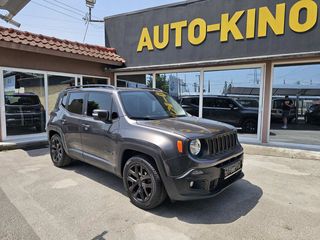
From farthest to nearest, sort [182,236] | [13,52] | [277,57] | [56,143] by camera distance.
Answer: [13,52] < [277,57] < [56,143] < [182,236]

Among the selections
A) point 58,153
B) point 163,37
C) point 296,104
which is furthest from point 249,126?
point 58,153

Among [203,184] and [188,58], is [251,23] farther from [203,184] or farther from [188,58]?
[203,184]

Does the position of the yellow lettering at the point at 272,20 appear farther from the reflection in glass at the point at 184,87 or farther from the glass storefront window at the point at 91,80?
the glass storefront window at the point at 91,80

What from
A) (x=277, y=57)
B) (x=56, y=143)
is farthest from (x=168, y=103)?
(x=277, y=57)

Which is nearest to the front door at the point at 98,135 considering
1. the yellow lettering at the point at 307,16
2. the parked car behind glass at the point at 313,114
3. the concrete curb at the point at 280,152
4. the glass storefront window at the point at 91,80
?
the concrete curb at the point at 280,152

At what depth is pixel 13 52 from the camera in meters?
7.57

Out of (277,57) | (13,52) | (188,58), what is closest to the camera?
(277,57)

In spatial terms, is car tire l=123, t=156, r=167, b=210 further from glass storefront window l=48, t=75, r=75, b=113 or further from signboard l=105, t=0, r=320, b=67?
glass storefront window l=48, t=75, r=75, b=113

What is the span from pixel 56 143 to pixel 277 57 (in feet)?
20.8

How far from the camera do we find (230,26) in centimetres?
743

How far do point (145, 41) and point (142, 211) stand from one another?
24.0ft

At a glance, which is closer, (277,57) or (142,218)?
(142,218)

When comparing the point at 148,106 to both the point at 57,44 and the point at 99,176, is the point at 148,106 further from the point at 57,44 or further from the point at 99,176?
the point at 57,44

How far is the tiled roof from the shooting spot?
24.0ft
